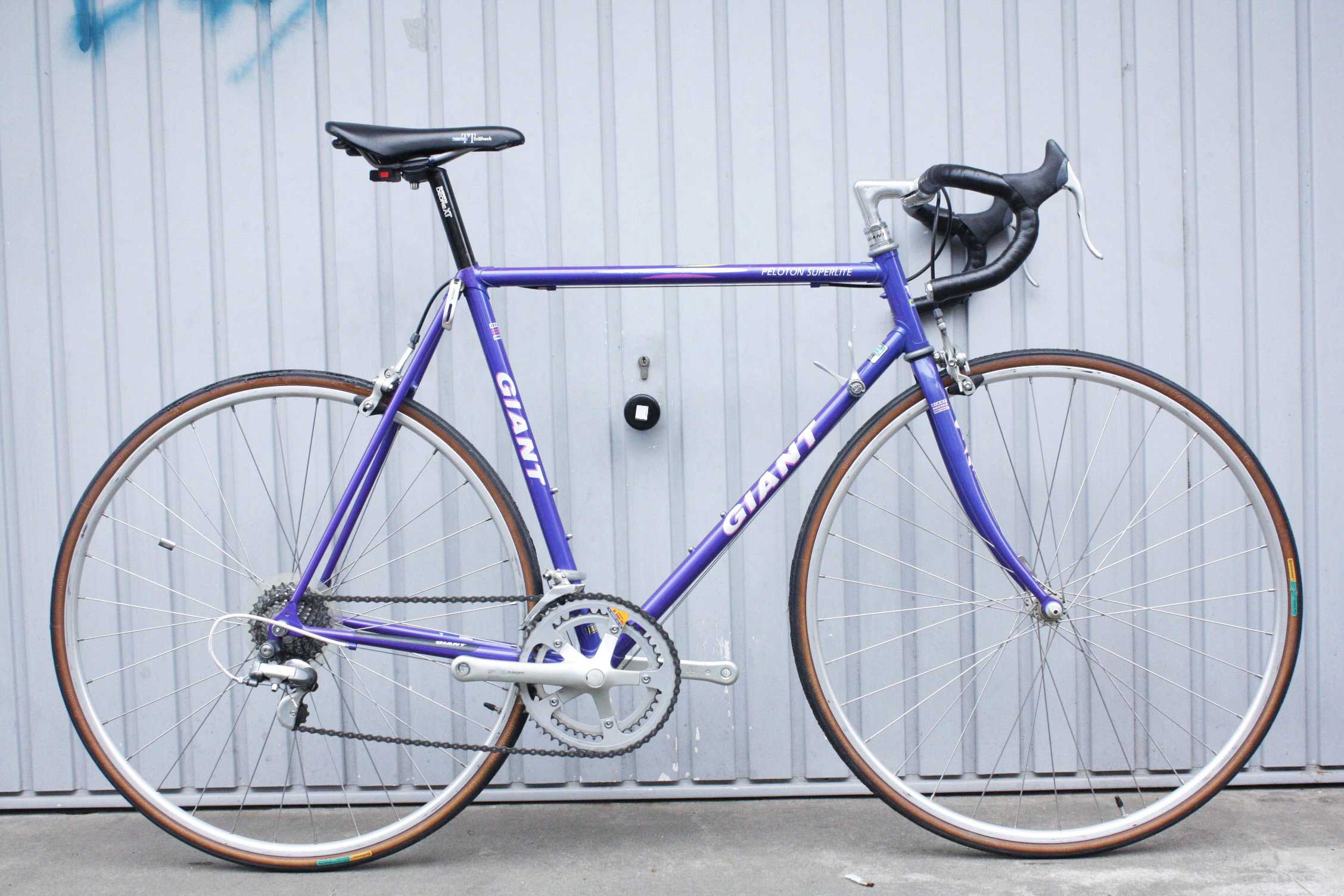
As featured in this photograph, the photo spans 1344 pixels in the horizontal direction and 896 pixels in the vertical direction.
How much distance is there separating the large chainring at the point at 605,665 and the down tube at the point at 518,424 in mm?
119

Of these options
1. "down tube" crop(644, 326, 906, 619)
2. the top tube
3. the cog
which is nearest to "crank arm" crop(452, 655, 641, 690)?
"down tube" crop(644, 326, 906, 619)

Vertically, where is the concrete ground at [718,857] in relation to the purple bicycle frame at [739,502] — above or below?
below

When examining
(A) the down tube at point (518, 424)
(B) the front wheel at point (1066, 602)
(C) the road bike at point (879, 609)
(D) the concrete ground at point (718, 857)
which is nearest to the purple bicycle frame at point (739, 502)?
(A) the down tube at point (518, 424)

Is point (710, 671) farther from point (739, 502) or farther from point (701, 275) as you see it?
point (701, 275)

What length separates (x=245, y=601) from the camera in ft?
7.06

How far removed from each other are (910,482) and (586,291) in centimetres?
86

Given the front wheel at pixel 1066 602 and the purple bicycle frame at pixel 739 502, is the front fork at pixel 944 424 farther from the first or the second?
the front wheel at pixel 1066 602

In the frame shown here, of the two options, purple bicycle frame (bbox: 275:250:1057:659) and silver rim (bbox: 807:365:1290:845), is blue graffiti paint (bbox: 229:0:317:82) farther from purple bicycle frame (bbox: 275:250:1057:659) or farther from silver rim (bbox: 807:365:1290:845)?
silver rim (bbox: 807:365:1290:845)

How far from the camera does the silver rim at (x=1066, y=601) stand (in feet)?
7.06

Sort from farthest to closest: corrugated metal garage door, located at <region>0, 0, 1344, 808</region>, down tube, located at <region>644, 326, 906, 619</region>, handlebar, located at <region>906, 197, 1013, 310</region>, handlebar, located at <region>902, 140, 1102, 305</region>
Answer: corrugated metal garage door, located at <region>0, 0, 1344, 808</region>, handlebar, located at <region>906, 197, 1013, 310</region>, down tube, located at <region>644, 326, 906, 619</region>, handlebar, located at <region>902, 140, 1102, 305</region>

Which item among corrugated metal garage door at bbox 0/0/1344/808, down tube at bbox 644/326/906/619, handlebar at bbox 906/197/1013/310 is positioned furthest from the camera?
corrugated metal garage door at bbox 0/0/1344/808

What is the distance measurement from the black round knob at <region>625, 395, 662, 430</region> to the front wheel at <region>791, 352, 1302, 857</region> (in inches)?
19.6

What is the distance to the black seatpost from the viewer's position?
6.01ft

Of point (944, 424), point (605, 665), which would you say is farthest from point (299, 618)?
point (944, 424)
